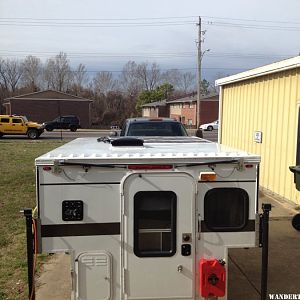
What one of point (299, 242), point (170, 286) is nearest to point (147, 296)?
point (170, 286)

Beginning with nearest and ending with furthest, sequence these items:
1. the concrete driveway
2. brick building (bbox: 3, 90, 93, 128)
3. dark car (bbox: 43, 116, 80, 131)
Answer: the concrete driveway → dark car (bbox: 43, 116, 80, 131) → brick building (bbox: 3, 90, 93, 128)

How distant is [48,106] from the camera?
60656 mm

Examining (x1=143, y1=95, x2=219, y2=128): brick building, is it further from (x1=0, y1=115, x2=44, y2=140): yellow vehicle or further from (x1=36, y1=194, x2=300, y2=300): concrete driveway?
(x1=36, y1=194, x2=300, y2=300): concrete driveway

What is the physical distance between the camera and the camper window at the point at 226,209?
145 inches

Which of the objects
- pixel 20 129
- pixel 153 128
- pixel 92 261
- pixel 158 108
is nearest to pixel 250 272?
pixel 92 261

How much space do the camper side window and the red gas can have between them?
29cm

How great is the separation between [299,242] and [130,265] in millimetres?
4109

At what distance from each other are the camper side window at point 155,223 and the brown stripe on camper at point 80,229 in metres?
0.21

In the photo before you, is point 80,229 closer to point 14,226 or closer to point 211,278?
point 211,278

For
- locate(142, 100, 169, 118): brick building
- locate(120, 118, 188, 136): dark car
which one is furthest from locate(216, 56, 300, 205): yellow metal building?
locate(142, 100, 169, 118): brick building

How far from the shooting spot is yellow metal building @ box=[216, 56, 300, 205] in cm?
932

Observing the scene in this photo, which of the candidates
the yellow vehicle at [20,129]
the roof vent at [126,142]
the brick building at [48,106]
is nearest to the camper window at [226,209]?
the roof vent at [126,142]

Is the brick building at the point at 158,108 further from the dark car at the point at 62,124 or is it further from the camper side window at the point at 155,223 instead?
the camper side window at the point at 155,223

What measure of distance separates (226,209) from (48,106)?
194 ft
